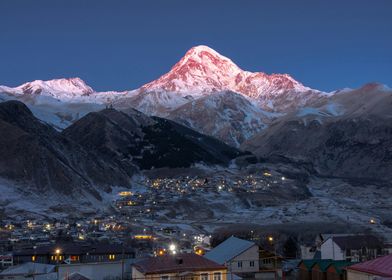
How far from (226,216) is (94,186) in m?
46.0

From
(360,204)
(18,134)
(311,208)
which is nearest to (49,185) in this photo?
(18,134)

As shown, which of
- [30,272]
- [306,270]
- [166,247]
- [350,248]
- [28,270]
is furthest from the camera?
[166,247]

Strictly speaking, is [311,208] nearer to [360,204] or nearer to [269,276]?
[360,204]

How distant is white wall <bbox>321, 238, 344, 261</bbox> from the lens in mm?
59281

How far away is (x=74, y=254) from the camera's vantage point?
64812 mm

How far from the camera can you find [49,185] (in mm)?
162875

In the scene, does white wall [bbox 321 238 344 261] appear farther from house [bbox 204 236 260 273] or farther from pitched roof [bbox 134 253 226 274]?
pitched roof [bbox 134 253 226 274]

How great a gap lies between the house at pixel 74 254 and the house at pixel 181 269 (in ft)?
88.3

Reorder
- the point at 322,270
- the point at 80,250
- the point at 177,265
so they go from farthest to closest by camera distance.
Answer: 1. the point at 80,250
2. the point at 322,270
3. the point at 177,265

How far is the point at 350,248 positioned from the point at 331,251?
2.08 metres

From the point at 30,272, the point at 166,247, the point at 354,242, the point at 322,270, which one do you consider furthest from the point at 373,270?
the point at 166,247

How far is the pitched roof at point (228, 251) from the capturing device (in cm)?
5095

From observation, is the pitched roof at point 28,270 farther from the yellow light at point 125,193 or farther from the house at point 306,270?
the yellow light at point 125,193

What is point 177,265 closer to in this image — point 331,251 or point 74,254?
point 331,251
